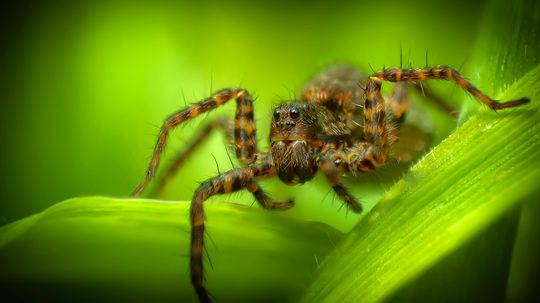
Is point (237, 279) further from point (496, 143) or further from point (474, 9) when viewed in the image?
point (474, 9)

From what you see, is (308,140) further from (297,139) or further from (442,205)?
(442,205)

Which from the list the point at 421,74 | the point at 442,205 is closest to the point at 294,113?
the point at 421,74

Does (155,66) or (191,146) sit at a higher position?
(155,66)

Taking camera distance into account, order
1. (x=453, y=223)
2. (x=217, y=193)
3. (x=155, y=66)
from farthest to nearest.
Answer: (x=155, y=66)
(x=217, y=193)
(x=453, y=223)

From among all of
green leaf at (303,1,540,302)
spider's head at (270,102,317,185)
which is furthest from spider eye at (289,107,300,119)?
green leaf at (303,1,540,302)

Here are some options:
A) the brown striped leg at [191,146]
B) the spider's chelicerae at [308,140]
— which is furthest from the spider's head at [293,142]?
the brown striped leg at [191,146]

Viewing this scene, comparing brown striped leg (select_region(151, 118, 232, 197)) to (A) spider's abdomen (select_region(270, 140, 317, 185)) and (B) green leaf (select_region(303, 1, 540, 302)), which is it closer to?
(A) spider's abdomen (select_region(270, 140, 317, 185))
